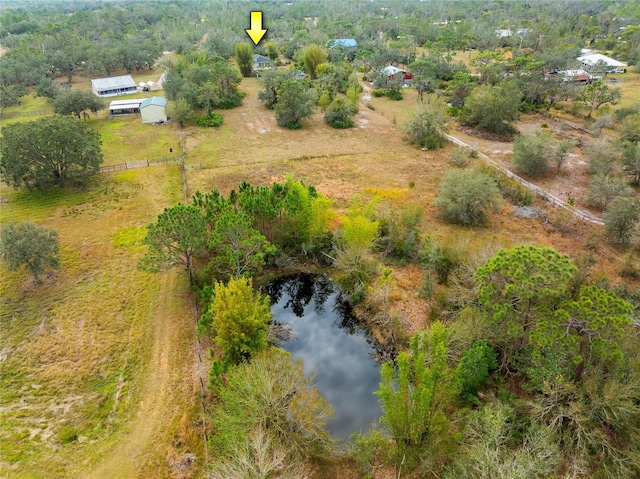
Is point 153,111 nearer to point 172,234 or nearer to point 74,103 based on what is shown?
point 74,103

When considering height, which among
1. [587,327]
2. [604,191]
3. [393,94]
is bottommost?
[393,94]

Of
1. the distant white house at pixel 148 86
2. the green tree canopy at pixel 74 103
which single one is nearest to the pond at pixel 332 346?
the green tree canopy at pixel 74 103

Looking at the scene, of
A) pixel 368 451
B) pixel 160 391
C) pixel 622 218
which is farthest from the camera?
pixel 622 218

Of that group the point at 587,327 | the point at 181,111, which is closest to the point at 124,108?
the point at 181,111

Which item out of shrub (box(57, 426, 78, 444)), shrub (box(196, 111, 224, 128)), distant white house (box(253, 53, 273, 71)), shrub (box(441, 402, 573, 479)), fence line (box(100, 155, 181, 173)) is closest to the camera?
shrub (box(441, 402, 573, 479))

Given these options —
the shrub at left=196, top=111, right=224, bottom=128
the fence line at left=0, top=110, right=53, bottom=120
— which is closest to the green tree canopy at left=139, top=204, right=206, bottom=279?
the shrub at left=196, top=111, right=224, bottom=128

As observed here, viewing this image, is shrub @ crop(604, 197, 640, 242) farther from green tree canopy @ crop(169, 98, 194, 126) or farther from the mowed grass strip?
green tree canopy @ crop(169, 98, 194, 126)
